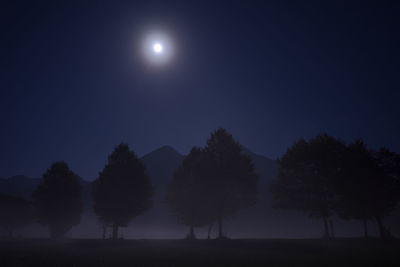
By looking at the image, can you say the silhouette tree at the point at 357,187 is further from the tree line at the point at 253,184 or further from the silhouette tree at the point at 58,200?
the silhouette tree at the point at 58,200

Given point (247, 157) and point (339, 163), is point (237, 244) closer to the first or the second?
point (247, 157)

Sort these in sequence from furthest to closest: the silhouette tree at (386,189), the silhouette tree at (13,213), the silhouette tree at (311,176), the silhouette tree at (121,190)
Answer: the silhouette tree at (13,213), the silhouette tree at (121,190), the silhouette tree at (311,176), the silhouette tree at (386,189)

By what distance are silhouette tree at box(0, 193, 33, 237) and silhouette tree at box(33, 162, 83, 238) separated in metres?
27.4

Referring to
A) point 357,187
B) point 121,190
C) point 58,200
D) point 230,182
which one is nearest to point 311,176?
point 357,187

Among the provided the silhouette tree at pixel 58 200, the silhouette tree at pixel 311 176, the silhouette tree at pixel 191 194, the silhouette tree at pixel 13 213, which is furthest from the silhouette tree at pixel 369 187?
the silhouette tree at pixel 13 213

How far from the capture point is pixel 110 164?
36219 millimetres

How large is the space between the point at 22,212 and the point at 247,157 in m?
64.6

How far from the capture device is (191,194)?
3459 cm

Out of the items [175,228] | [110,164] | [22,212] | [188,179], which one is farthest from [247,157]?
[175,228]

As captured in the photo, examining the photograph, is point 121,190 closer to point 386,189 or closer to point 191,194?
point 191,194

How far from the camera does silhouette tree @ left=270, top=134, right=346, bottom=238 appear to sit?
3186 cm

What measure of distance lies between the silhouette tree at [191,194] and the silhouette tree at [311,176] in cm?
1079

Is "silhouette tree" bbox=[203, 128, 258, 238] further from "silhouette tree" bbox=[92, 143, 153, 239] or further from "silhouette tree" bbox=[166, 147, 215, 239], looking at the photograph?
"silhouette tree" bbox=[92, 143, 153, 239]

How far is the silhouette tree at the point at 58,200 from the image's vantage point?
41.4 metres
